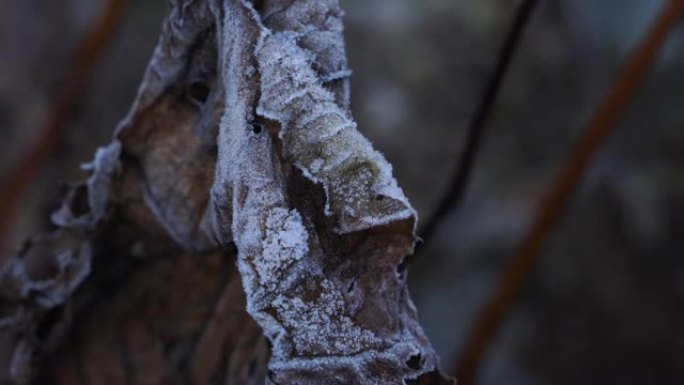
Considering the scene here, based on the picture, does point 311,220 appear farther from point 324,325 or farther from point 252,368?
point 252,368

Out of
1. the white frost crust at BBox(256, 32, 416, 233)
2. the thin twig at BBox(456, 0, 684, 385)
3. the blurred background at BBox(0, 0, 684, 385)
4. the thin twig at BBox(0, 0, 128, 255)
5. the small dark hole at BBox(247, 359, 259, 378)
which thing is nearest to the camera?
the white frost crust at BBox(256, 32, 416, 233)

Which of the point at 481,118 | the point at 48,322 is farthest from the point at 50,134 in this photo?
the point at 481,118

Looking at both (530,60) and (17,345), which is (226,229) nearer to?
(17,345)

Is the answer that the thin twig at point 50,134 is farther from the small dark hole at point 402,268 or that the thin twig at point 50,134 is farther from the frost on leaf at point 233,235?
the small dark hole at point 402,268

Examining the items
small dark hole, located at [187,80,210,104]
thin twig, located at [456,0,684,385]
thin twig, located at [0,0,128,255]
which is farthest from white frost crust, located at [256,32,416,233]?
thin twig, located at [0,0,128,255]

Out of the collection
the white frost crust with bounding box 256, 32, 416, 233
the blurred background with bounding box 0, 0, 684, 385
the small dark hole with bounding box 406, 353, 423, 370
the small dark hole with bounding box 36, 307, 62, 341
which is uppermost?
the white frost crust with bounding box 256, 32, 416, 233

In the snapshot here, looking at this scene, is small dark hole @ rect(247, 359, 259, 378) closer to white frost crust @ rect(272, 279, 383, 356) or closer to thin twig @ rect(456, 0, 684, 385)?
white frost crust @ rect(272, 279, 383, 356)
